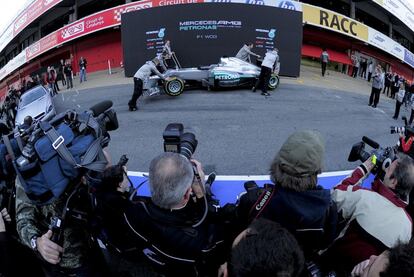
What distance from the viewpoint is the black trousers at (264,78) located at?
10.0m

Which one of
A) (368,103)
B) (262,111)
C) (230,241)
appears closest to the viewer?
(230,241)

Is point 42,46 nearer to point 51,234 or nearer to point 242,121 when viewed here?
point 242,121

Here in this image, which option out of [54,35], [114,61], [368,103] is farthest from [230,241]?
[54,35]

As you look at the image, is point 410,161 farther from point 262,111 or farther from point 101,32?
point 101,32

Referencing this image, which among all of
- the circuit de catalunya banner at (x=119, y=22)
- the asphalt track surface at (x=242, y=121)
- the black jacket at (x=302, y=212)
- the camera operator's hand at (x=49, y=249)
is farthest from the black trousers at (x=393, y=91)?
→ the camera operator's hand at (x=49, y=249)

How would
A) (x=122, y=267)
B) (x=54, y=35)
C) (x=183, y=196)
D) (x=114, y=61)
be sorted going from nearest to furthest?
(x=183, y=196)
(x=122, y=267)
(x=114, y=61)
(x=54, y=35)

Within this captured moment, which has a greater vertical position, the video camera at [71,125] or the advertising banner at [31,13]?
the advertising banner at [31,13]

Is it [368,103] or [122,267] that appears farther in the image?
[368,103]

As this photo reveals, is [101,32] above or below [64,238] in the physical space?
above

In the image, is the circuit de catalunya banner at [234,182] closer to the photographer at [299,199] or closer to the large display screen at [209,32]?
the photographer at [299,199]

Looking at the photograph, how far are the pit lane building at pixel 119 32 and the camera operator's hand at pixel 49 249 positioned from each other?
16.8 m

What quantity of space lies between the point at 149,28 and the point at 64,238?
13.2m

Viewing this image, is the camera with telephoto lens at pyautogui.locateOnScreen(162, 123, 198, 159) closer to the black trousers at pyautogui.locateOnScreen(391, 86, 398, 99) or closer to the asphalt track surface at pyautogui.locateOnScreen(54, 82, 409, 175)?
the asphalt track surface at pyautogui.locateOnScreen(54, 82, 409, 175)

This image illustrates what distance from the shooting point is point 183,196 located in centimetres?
184
